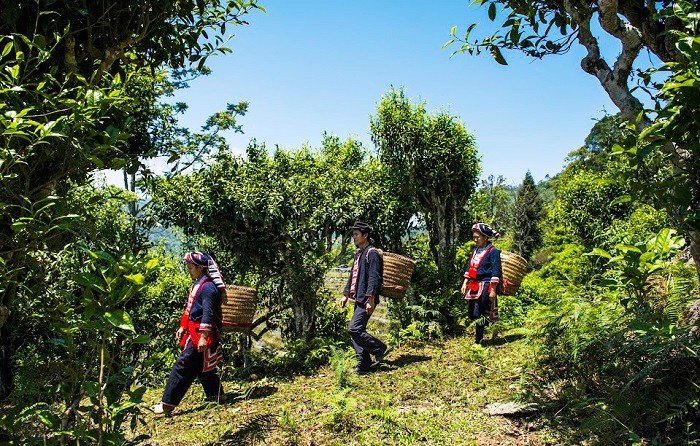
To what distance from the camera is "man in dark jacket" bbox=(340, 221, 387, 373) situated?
23.2ft

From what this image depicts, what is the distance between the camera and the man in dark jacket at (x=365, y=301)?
7.08 meters

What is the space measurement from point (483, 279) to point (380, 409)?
3.59 m

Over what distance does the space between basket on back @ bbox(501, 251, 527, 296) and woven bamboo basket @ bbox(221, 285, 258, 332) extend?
12.9 feet

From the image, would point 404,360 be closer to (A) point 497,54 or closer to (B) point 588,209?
(A) point 497,54

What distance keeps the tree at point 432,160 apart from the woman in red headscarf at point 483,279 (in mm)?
1802

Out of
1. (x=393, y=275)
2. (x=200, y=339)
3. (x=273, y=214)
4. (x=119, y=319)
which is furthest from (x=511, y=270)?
(x=119, y=319)

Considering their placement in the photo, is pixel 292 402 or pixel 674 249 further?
pixel 292 402

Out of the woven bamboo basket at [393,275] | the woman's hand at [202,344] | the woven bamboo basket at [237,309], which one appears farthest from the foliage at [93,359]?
the woven bamboo basket at [393,275]

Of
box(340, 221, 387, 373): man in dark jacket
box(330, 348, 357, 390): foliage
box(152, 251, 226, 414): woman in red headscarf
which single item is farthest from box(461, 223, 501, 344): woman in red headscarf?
box(152, 251, 226, 414): woman in red headscarf

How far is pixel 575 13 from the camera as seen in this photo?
4465mm

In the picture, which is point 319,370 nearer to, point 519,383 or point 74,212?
point 519,383

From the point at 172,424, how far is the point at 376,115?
671 cm

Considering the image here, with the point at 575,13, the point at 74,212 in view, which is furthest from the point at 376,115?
the point at 74,212

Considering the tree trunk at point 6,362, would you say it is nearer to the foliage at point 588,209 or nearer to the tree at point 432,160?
the tree at point 432,160
